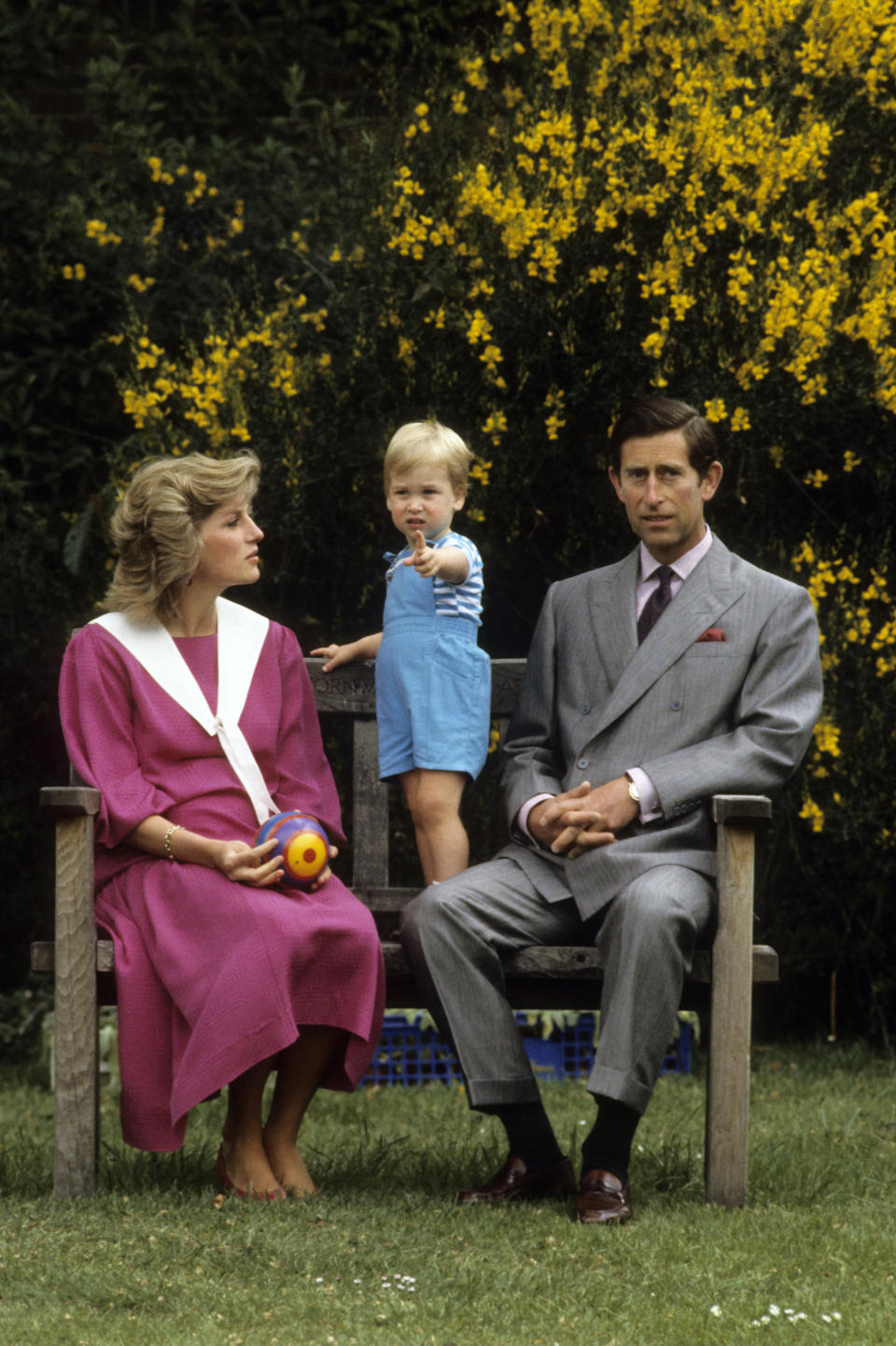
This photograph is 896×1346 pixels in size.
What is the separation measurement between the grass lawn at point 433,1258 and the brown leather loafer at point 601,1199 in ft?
0.13

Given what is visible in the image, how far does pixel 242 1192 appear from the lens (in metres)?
3.76

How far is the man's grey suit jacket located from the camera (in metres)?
3.84

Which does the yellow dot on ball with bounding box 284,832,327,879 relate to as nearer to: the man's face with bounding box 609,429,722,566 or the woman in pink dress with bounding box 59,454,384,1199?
the woman in pink dress with bounding box 59,454,384,1199

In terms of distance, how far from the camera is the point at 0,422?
20.7 feet

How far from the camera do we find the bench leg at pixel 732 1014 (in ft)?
12.2

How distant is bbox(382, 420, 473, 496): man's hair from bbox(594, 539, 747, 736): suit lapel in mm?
575

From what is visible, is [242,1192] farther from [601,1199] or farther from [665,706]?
[665,706]

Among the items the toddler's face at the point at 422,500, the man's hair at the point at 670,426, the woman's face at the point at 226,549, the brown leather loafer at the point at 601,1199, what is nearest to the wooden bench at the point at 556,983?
the brown leather loafer at the point at 601,1199

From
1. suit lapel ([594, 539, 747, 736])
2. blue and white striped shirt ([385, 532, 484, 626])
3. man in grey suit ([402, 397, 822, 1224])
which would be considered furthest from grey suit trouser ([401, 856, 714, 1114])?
blue and white striped shirt ([385, 532, 484, 626])

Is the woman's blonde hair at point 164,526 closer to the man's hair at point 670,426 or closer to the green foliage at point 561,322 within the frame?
the man's hair at point 670,426

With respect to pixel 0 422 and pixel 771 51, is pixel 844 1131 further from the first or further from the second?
pixel 0 422

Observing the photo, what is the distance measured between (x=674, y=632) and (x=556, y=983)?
808 millimetres

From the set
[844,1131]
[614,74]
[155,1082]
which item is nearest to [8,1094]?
[155,1082]

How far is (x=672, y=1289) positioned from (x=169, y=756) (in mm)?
1560
